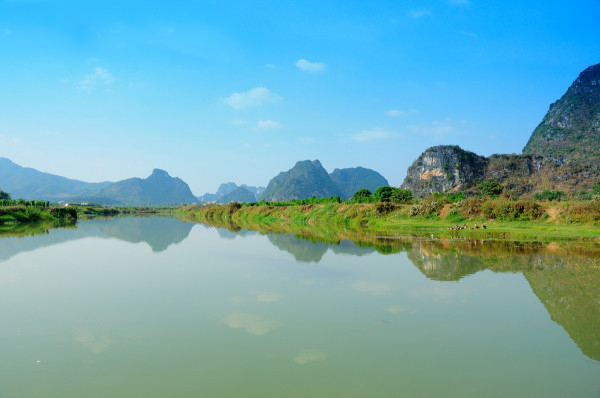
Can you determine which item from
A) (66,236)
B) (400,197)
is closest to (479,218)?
(400,197)

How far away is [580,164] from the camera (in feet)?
248

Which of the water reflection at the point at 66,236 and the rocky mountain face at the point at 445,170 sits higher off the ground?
the rocky mountain face at the point at 445,170

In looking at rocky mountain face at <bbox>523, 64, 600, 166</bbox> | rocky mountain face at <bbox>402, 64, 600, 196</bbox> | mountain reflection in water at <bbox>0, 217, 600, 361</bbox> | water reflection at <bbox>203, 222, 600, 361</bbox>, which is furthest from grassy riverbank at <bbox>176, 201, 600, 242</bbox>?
rocky mountain face at <bbox>523, 64, 600, 166</bbox>

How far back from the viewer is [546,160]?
85.1 m

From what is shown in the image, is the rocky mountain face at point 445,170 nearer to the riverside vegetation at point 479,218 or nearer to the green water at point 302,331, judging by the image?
the riverside vegetation at point 479,218

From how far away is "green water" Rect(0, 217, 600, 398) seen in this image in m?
4.53

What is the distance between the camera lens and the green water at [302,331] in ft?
14.9

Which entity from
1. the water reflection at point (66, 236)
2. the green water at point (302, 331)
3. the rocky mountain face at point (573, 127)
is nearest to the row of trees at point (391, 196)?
the water reflection at point (66, 236)

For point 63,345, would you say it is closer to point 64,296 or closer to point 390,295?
point 64,296

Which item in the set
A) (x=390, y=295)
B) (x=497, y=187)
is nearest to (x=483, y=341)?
(x=390, y=295)

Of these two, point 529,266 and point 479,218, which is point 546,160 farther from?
point 529,266

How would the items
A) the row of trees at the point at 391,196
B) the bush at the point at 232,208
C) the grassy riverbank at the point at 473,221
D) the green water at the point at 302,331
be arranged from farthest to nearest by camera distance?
the bush at the point at 232,208, the row of trees at the point at 391,196, the grassy riverbank at the point at 473,221, the green water at the point at 302,331

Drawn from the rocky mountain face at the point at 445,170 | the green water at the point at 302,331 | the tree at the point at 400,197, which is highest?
the rocky mountain face at the point at 445,170

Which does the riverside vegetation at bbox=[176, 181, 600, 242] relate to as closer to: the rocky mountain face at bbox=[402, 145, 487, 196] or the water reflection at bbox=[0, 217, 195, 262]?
the water reflection at bbox=[0, 217, 195, 262]
